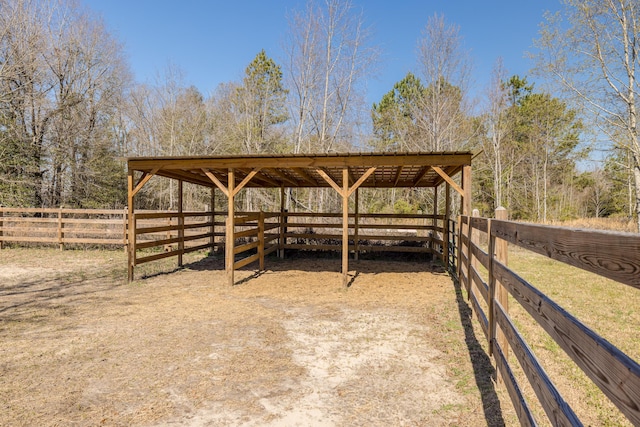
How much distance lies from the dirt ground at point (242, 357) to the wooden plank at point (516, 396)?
0.30 meters

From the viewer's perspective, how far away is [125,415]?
2623 millimetres

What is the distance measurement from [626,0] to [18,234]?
22582mm

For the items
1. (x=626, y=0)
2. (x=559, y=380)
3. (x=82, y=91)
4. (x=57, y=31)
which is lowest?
(x=559, y=380)

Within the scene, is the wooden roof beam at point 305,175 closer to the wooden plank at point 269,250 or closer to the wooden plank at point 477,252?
the wooden plank at point 269,250

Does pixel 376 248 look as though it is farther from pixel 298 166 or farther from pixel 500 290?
pixel 500 290

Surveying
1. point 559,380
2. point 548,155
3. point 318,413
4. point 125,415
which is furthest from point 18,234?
point 548,155

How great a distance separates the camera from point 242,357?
12.0 ft

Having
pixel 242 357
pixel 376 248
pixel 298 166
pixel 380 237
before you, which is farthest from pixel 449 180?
pixel 242 357

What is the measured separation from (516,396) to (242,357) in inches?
99.4

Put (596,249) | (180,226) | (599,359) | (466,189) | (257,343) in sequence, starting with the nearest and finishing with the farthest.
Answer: (599,359), (596,249), (257,343), (466,189), (180,226)

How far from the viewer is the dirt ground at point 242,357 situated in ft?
8.77

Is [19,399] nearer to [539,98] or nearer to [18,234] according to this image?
[18,234]

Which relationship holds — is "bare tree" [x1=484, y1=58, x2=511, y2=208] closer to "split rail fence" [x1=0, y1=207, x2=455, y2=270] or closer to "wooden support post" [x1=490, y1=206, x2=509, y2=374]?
"split rail fence" [x1=0, y1=207, x2=455, y2=270]

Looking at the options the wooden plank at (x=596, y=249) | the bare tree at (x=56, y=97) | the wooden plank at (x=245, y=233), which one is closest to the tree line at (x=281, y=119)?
the bare tree at (x=56, y=97)
